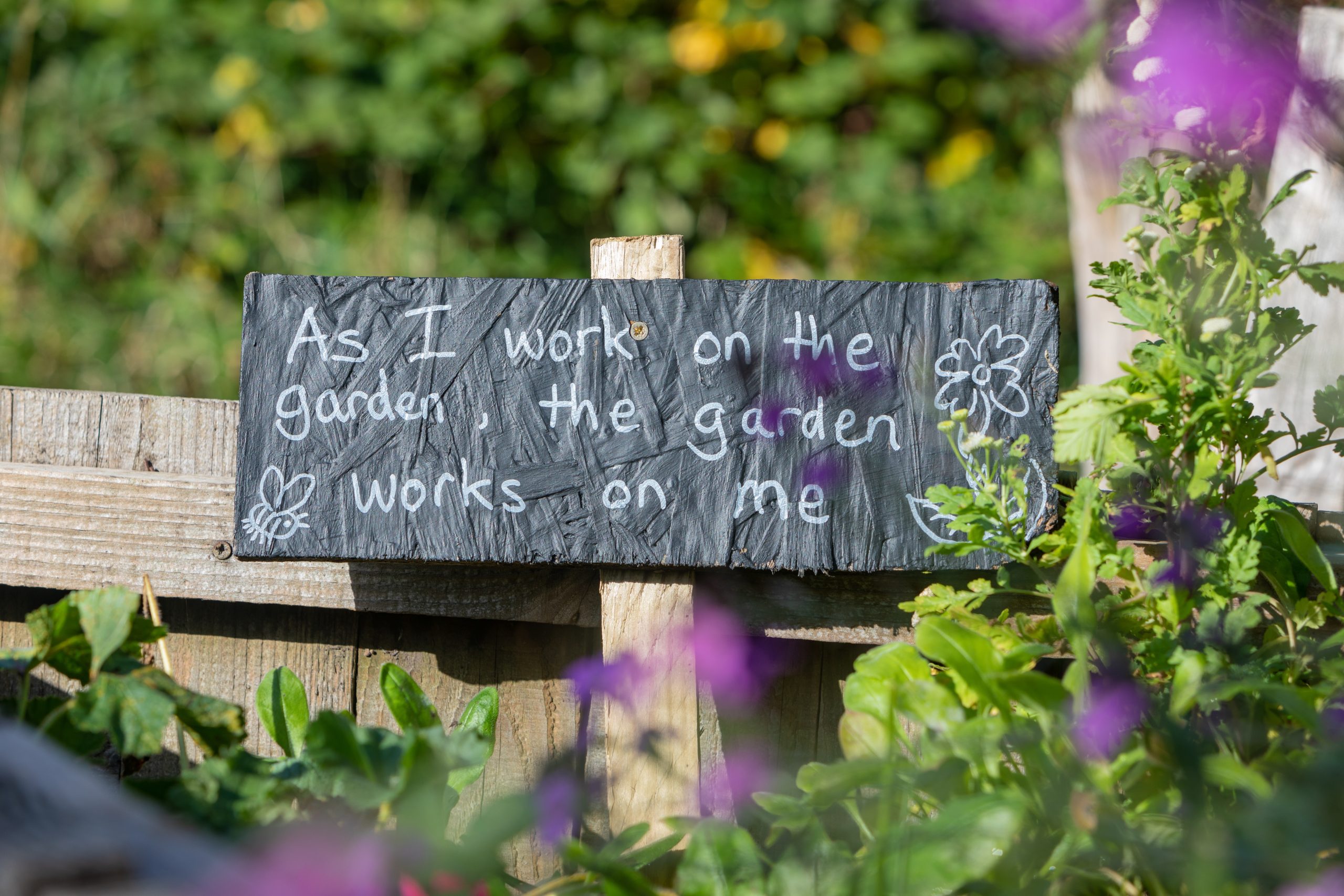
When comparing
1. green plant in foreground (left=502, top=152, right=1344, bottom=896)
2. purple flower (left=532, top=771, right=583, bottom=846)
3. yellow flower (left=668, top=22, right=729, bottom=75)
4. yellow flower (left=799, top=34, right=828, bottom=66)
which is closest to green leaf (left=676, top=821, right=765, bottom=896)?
green plant in foreground (left=502, top=152, right=1344, bottom=896)

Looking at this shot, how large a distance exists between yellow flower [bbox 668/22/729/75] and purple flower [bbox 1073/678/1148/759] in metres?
2.73

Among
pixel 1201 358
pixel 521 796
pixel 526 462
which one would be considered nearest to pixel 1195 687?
pixel 1201 358

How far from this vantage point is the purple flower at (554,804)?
94 cm

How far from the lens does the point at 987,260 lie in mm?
3441

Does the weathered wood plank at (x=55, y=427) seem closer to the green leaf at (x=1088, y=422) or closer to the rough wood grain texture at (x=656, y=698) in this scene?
the rough wood grain texture at (x=656, y=698)

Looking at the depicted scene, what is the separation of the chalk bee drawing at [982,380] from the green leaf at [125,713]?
33.6 inches

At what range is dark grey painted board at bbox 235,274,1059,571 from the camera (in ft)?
4.33

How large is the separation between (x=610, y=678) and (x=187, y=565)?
2.16ft

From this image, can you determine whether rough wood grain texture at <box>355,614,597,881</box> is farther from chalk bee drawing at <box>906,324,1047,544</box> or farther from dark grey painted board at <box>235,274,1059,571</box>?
chalk bee drawing at <box>906,324,1047,544</box>

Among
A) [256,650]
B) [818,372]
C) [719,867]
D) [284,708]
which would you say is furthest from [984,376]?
[256,650]

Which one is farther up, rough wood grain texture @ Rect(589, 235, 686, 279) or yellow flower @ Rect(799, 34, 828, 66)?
yellow flower @ Rect(799, 34, 828, 66)

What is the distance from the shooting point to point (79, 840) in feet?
2.07

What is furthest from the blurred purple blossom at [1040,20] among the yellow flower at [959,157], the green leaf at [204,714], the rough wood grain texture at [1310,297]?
the yellow flower at [959,157]

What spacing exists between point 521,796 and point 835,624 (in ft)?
2.03
